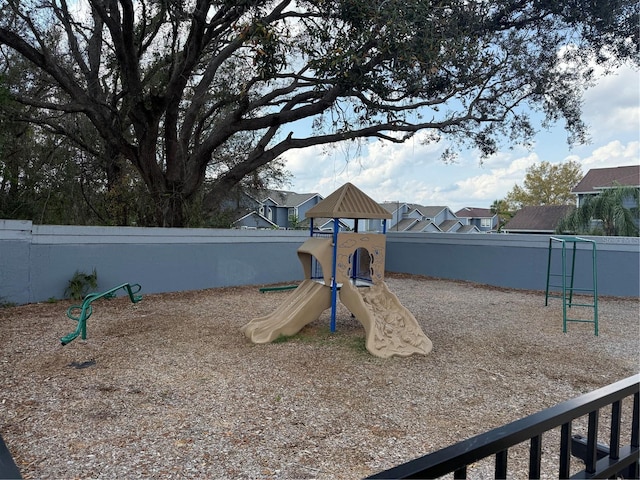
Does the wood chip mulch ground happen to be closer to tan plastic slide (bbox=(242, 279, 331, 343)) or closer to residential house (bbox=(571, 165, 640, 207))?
tan plastic slide (bbox=(242, 279, 331, 343))

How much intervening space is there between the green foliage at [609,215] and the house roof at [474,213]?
36.2 metres

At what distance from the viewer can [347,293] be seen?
527 cm

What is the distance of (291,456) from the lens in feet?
8.66

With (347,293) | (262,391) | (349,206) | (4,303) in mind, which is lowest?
(262,391)

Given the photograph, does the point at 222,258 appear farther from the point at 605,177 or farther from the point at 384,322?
the point at 605,177

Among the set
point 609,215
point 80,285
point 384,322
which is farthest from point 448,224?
point 384,322

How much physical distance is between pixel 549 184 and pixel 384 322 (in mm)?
33798

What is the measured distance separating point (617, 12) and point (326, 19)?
501 centimetres

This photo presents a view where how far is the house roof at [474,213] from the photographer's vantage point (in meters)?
48.2

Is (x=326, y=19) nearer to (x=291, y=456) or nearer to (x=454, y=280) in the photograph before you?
(x=291, y=456)

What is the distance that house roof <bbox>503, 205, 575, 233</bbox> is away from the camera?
25953mm

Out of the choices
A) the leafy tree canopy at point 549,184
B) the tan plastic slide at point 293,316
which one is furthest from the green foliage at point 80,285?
the leafy tree canopy at point 549,184

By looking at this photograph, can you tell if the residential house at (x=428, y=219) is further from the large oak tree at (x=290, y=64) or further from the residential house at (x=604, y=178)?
the large oak tree at (x=290, y=64)

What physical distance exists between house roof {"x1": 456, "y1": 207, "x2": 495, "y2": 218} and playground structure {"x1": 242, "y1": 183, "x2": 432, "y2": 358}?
44.7m
